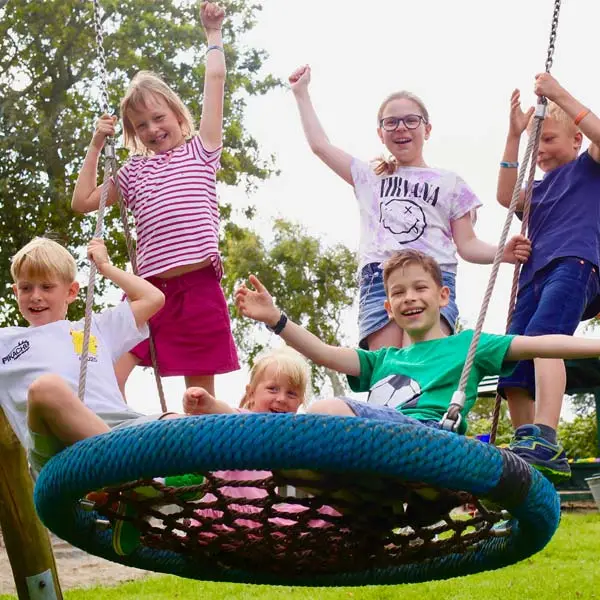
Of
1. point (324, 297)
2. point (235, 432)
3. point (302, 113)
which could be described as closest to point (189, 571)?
point (235, 432)

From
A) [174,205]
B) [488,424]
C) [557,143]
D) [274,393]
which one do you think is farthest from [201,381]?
[488,424]

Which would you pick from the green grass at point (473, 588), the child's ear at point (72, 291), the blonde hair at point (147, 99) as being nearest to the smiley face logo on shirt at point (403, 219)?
the blonde hair at point (147, 99)

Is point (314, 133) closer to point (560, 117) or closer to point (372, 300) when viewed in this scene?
A: point (372, 300)

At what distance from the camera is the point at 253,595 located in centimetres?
744

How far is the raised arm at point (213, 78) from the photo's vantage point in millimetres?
3584

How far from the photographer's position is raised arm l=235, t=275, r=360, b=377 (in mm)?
2744

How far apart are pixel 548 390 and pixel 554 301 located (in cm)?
29

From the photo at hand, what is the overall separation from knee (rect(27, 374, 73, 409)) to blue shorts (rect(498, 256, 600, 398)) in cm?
154

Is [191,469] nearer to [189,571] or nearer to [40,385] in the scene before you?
[40,385]

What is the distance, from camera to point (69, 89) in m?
14.6

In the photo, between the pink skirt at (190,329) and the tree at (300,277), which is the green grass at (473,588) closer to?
the pink skirt at (190,329)

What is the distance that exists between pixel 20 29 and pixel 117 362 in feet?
39.4

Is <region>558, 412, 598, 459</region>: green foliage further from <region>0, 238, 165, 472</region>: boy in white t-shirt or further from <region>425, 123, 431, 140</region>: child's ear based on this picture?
<region>0, 238, 165, 472</region>: boy in white t-shirt

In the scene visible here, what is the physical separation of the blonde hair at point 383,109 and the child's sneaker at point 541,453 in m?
1.20
